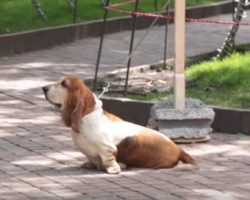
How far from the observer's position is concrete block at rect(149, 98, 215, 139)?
33.0ft

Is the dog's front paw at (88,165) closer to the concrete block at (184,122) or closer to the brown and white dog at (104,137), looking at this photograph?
the brown and white dog at (104,137)

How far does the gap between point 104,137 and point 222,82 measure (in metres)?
3.35

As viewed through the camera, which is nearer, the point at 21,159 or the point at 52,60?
the point at 21,159

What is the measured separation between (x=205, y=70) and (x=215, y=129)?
1.94m

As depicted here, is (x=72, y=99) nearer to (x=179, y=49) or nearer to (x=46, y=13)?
(x=179, y=49)

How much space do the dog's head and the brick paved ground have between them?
17.4 inches

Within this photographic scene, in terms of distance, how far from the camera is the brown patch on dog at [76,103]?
28.9 feet

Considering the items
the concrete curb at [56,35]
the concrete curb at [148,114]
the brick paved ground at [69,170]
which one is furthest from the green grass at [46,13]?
the concrete curb at [148,114]

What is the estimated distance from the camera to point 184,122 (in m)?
10.1

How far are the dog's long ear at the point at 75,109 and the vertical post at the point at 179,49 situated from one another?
1587mm

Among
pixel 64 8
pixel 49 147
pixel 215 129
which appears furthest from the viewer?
pixel 64 8

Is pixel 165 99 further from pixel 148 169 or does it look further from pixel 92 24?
pixel 92 24

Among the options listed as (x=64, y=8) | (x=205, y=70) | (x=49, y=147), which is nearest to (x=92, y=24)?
(x=64, y=8)

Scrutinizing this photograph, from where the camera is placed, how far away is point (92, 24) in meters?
18.0
